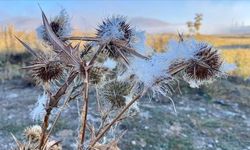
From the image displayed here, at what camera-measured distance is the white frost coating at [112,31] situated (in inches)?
27.1

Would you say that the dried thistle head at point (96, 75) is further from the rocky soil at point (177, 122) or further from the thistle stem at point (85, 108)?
the rocky soil at point (177, 122)

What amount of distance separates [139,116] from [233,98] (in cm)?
108

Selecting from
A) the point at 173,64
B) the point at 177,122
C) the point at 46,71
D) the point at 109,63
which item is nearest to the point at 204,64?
the point at 173,64

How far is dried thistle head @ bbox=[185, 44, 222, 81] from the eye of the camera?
26.0 inches

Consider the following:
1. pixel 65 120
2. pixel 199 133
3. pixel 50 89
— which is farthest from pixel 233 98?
pixel 50 89

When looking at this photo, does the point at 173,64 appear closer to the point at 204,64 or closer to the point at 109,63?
the point at 204,64

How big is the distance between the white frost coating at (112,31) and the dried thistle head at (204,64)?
0.35 feet

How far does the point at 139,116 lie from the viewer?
10.0 feet

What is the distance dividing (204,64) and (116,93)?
32cm

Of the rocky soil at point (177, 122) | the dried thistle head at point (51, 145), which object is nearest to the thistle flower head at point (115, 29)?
the dried thistle head at point (51, 145)

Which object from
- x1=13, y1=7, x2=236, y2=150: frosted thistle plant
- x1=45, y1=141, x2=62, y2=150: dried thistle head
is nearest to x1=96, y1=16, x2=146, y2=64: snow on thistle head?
x1=13, y1=7, x2=236, y2=150: frosted thistle plant

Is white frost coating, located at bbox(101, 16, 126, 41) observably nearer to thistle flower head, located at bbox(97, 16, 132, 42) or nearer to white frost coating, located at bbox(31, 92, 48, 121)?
thistle flower head, located at bbox(97, 16, 132, 42)

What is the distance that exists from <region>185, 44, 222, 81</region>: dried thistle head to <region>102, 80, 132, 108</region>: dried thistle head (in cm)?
25

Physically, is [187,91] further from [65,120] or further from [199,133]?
[65,120]
